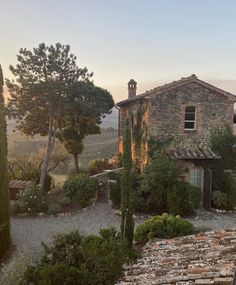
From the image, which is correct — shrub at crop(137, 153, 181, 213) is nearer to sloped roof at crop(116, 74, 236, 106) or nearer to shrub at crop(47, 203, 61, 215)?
sloped roof at crop(116, 74, 236, 106)

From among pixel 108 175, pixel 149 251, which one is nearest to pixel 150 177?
pixel 108 175

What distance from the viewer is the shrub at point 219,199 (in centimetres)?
2278

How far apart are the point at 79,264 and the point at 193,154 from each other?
14751mm

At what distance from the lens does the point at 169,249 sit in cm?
1053

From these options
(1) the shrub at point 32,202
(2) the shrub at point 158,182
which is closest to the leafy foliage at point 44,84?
(1) the shrub at point 32,202

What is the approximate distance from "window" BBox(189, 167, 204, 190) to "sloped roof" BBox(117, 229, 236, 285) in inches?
481

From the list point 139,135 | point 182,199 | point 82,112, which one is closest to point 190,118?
point 139,135

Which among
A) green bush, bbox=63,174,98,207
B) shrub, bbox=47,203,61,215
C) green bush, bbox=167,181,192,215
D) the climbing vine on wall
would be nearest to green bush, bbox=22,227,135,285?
green bush, bbox=167,181,192,215

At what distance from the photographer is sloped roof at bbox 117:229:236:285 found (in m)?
7.31

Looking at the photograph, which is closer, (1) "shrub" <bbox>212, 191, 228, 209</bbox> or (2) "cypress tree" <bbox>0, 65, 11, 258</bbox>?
(2) "cypress tree" <bbox>0, 65, 11, 258</bbox>

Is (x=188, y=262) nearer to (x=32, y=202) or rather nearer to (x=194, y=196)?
(x=194, y=196)

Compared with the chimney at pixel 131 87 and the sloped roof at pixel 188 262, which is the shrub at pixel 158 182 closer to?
the sloped roof at pixel 188 262

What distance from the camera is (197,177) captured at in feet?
77.2

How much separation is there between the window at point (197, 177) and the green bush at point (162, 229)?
854 centimetres
